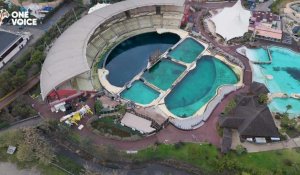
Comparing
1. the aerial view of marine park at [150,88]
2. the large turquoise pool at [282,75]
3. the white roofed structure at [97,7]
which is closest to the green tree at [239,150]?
the aerial view of marine park at [150,88]

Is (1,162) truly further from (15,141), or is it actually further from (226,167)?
(226,167)

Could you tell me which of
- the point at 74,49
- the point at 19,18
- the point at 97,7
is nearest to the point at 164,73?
the point at 74,49

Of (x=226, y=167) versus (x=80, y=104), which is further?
(x=80, y=104)

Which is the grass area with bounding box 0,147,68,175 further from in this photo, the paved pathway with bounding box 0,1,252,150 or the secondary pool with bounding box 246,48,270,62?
the secondary pool with bounding box 246,48,270,62

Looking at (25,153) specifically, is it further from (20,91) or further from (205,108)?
(205,108)

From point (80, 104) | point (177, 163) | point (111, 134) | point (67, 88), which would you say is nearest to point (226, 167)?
point (177, 163)

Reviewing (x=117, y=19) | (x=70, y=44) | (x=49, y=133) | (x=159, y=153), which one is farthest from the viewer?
(x=117, y=19)
